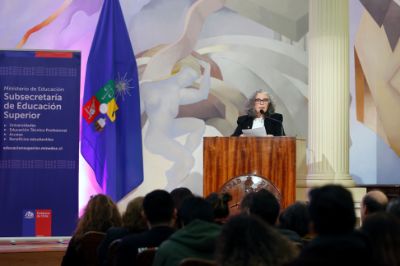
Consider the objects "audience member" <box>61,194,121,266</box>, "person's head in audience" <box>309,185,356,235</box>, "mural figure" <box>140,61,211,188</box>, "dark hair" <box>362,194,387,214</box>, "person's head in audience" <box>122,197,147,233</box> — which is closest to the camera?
"person's head in audience" <box>309,185,356,235</box>

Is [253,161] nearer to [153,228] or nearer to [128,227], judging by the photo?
[128,227]

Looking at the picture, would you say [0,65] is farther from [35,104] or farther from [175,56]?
[175,56]

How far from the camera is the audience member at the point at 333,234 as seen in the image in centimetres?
260

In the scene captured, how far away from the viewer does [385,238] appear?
2.85 metres

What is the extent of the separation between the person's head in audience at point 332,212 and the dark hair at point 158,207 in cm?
138

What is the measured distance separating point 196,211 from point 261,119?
3.87 metres

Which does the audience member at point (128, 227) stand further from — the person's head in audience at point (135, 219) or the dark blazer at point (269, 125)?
the dark blazer at point (269, 125)

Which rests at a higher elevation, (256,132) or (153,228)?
(256,132)

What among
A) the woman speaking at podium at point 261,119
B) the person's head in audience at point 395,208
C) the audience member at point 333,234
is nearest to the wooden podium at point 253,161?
the woman speaking at podium at point 261,119

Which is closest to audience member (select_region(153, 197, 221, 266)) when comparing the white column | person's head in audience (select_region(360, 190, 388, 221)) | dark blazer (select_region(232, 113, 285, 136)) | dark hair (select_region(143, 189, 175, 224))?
dark hair (select_region(143, 189, 175, 224))

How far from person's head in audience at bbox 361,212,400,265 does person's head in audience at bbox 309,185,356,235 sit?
0.16m

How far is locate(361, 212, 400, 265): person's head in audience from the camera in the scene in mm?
2816

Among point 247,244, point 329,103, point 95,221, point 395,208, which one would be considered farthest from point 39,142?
point 247,244

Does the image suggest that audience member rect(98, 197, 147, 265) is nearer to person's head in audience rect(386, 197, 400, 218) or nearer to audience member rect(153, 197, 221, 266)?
audience member rect(153, 197, 221, 266)
